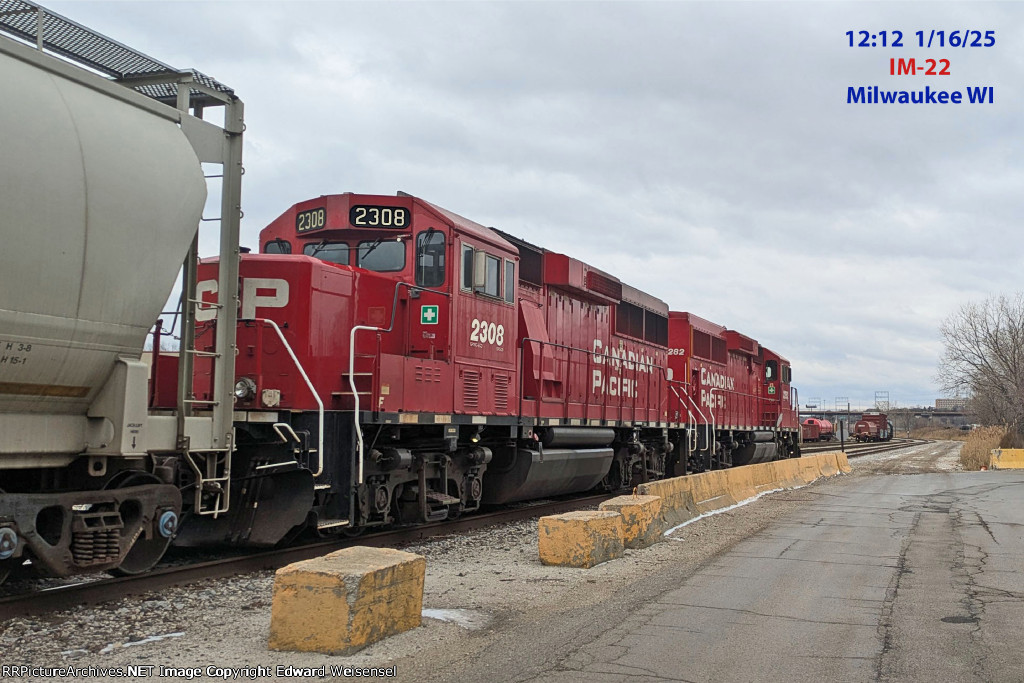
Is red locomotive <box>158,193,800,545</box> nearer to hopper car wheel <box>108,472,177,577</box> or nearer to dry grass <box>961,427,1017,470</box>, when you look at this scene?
hopper car wheel <box>108,472,177,577</box>

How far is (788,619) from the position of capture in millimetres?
6660

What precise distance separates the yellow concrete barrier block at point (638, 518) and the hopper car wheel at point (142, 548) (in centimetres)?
476

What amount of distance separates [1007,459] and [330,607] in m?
30.9

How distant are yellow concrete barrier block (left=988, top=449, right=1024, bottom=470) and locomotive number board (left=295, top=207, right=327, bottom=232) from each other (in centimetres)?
2767

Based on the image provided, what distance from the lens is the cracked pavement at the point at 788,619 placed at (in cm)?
533

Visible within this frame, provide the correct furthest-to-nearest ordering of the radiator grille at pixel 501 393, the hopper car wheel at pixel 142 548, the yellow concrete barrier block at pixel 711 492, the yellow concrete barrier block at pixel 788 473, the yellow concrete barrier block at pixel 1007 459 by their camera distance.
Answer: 1. the yellow concrete barrier block at pixel 1007 459
2. the yellow concrete barrier block at pixel 788 473
3. the yellow concrete barrier block at pixel 711 492
4. the radiator grille at pixel 501 393
5. the hopper car wheel at pixel 142 548

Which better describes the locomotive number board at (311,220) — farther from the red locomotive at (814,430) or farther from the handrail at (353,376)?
the red locomotive at (814,430)

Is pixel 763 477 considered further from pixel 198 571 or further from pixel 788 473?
pixel 198 571

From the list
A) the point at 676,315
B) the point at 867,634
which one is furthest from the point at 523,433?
the point at 676,315

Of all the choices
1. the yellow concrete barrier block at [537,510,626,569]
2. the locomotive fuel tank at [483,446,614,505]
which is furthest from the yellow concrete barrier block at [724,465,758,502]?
the yellow concrete barrier block at [537,510,626,569]

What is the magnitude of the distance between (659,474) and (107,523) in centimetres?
1347

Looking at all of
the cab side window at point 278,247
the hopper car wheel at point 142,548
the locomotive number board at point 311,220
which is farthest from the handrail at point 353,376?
the hopper car wheel at point 142,548

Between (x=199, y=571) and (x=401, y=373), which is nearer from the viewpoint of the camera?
(x=199, y=571)

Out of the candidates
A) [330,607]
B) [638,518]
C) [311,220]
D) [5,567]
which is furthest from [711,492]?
[5,567]
